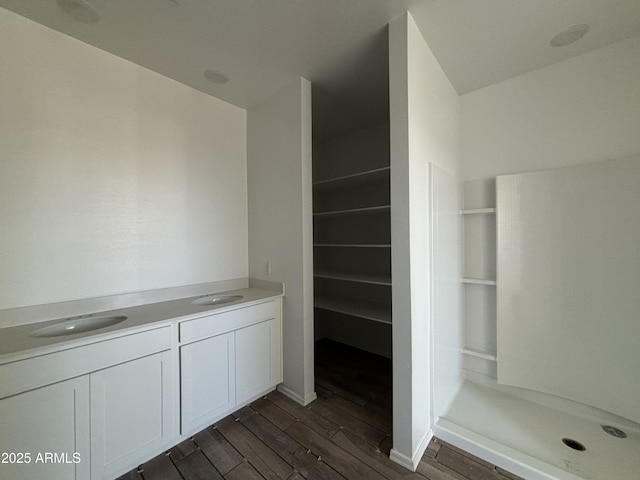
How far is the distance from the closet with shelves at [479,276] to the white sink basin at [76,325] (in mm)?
2827

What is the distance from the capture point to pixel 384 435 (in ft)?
5.55

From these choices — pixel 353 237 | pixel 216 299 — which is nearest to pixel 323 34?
pixel 353 237

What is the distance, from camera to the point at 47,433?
116 cm

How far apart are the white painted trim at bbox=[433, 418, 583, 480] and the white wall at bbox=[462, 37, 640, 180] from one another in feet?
6.73

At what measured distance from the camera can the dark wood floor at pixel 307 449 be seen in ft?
4.64

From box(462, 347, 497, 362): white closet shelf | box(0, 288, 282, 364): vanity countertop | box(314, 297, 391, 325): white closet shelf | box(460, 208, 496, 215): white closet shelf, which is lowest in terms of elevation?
box(462, 347, 497, 362): white closet shelf

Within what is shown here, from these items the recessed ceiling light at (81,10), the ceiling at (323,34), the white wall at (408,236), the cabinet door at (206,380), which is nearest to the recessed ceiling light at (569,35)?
the ceiling at (323,34)

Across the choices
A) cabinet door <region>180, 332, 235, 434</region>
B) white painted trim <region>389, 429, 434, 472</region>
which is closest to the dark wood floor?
white painted trim <region>389, 429, 434, 472</region>

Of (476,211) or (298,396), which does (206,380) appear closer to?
(298,396)

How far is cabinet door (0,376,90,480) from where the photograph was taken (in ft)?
3.53

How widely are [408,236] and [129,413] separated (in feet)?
6.27

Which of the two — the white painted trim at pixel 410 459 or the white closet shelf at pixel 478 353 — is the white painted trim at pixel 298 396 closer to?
the white painted trim at pixel 410 459

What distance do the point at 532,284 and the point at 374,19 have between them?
2263 millimetres

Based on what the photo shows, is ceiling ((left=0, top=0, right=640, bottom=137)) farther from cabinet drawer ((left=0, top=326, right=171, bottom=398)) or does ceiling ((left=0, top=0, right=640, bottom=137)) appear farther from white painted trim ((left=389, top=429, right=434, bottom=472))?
white painted trim ((left=389, top=429, right=434, bottom=472))
